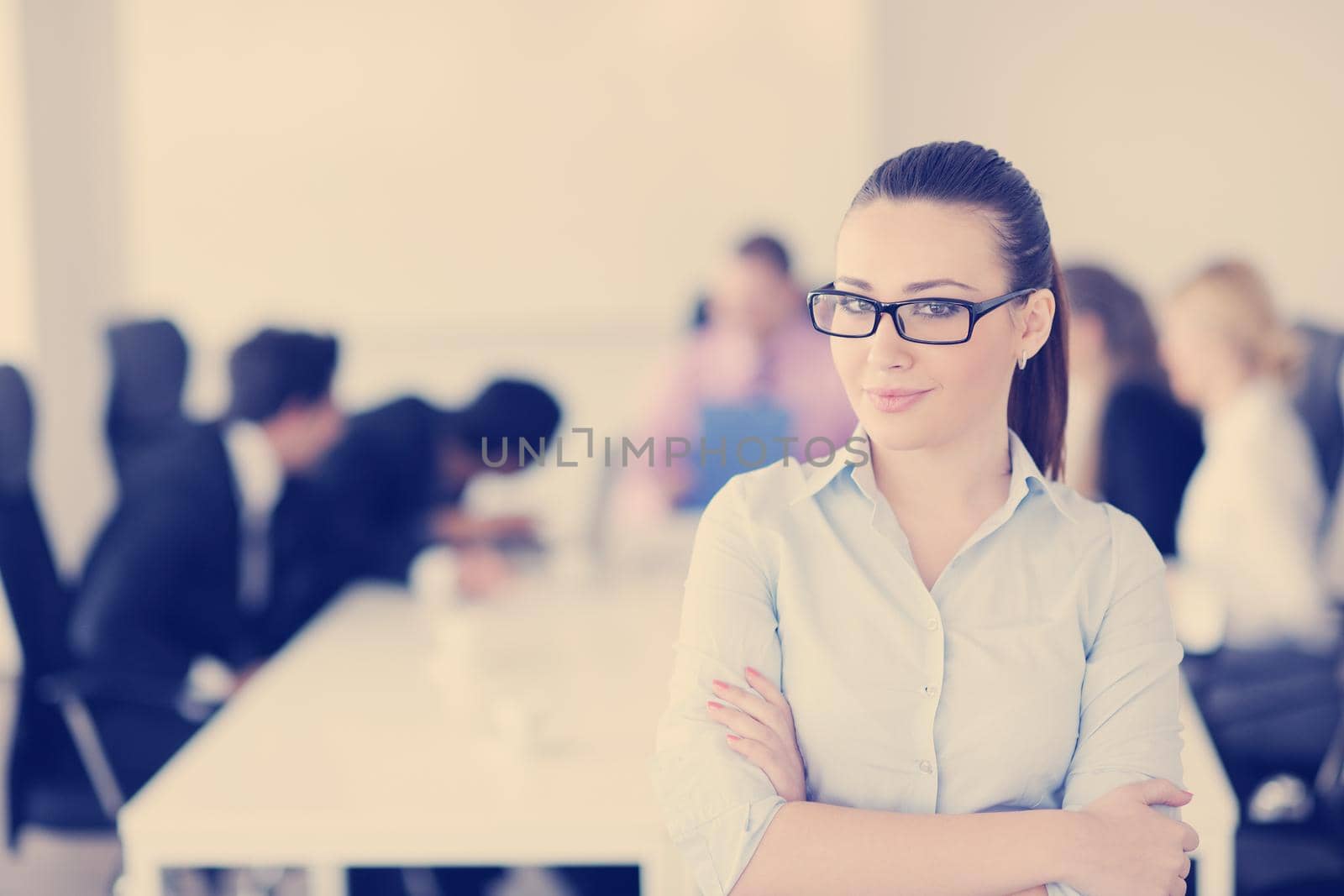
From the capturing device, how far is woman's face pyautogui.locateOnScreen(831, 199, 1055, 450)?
3.77ft

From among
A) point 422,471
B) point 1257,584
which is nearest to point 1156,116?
point 1257,584

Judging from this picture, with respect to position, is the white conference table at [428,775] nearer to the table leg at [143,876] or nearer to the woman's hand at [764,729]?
the table leg at [143,876]

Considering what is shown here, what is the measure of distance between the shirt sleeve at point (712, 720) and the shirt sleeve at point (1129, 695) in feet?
0.94

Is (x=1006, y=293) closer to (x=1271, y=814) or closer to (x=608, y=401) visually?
(x=1271, y=814)

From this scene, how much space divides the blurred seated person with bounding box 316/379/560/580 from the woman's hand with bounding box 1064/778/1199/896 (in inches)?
66.1

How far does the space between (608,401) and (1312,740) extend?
2.69 m

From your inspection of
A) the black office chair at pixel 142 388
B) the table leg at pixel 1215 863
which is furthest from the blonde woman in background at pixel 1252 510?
the black office chair at pixel 142 388

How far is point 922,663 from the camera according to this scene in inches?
48.2

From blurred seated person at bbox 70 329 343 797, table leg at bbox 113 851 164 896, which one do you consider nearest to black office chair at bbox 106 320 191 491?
blurred seated person at bbox 70 329 343 797

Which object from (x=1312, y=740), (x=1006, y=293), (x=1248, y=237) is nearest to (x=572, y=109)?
(x=1248, y=237)

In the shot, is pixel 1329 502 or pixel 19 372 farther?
pixel 1329 502

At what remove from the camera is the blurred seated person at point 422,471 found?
299 centimetres

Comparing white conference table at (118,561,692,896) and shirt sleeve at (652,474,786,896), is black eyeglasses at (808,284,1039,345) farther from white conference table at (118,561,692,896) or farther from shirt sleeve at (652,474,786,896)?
white conference table at (118,561,692,896)

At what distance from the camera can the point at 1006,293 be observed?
3.82 ft
